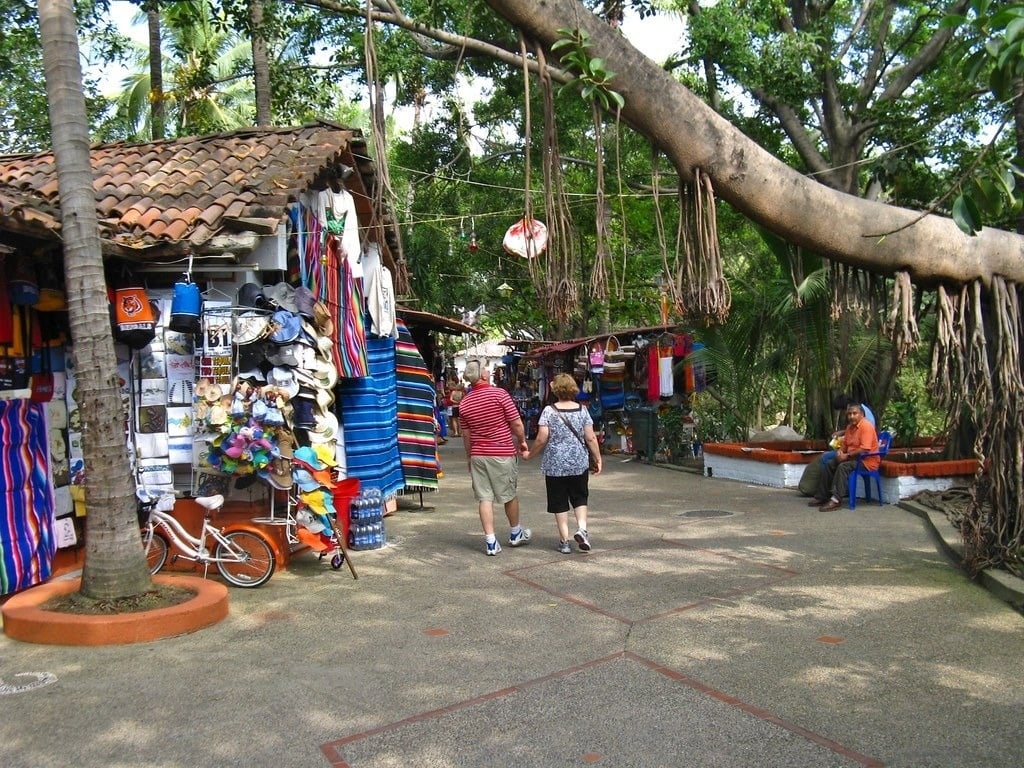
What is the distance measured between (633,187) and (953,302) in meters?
11.8

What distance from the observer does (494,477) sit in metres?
8.60

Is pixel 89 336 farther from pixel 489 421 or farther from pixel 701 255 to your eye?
pixel 701 255

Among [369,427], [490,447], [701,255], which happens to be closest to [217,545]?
[490,447]

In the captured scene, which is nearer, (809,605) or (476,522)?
(809,605)

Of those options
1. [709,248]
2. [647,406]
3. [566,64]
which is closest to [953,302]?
[709,248]

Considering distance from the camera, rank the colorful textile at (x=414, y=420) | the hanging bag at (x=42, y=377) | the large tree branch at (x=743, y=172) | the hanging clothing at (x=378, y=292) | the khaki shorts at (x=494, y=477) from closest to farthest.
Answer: the large tree branch at (x=743, y=172) < the hanging bag at (x=42, y=377) < the khaki shorts at (x=494, y=477) < the hanging clothing at (x=378, y=292) < the colorful textile at (x=414, y=420)

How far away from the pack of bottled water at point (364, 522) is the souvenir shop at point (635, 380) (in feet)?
30.5

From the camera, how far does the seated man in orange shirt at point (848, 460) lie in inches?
431

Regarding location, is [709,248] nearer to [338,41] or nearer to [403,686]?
[403,686]

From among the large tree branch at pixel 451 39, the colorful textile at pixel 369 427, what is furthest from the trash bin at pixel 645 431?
the large tree branch at pixel 451 39

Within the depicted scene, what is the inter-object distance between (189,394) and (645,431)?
41.5ft

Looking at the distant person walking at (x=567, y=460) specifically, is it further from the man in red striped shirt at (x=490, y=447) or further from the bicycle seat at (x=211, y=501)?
the bicycle seat at (x=211, y=501)

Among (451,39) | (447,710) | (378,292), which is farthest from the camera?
(378,292)

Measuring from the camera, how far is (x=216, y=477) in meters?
7.65
